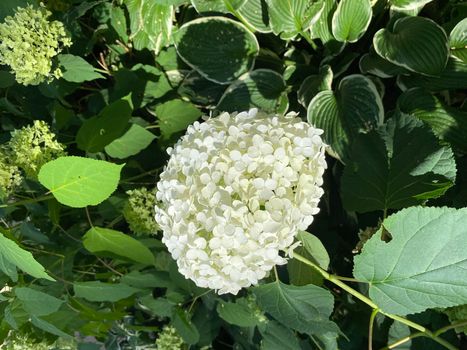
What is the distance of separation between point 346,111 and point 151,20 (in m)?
0.47

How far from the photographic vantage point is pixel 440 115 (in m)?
1.04

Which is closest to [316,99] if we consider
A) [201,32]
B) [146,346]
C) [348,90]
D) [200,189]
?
[348,90]

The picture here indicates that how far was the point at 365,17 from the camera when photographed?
3.30 feet

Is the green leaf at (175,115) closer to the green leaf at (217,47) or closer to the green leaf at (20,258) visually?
the green leaf at (217,47)

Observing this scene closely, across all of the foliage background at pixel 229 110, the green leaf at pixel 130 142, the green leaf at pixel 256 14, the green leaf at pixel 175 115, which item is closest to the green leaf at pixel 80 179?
the foliage background at pixel 229 110

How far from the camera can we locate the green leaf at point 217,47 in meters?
1.14

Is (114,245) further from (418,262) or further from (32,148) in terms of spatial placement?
(418,262)

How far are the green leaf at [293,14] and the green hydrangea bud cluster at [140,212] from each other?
43cm

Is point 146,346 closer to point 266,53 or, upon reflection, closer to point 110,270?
point 110,270

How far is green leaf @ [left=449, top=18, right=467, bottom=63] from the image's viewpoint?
993mm

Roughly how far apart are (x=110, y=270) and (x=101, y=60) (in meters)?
0.53

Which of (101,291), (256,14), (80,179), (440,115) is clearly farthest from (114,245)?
(440,115)

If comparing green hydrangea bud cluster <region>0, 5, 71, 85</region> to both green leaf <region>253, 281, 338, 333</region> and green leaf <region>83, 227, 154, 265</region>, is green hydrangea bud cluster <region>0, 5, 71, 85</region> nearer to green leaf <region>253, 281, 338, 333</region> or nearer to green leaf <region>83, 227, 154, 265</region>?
green leaf <region>83, 227, 154, 265</region>

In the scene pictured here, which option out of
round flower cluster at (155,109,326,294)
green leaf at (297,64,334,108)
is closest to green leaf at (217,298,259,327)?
round flower cluster at (155,109,326,294)
